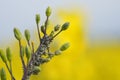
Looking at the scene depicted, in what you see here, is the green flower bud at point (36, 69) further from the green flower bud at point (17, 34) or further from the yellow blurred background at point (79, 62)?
the yellow blurred background at point (79, 62)

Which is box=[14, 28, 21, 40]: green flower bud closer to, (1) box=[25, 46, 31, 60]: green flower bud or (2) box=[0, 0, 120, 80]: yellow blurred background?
(1) box=[25, 46, 31, 60]: green flower bud

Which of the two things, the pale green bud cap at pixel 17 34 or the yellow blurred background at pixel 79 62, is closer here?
the pale green bud cap at pixel 17 34

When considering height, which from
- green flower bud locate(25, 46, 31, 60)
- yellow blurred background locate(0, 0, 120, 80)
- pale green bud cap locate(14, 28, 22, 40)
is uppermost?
pale green bud cap locate(14, 28, 22, 40)

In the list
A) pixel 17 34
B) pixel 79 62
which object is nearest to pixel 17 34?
pixel 17 34

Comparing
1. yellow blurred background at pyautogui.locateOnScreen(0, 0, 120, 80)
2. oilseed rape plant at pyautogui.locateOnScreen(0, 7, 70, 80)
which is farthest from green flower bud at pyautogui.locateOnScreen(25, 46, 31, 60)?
yellow blurred background at pyautogui.locateOnScreen(0, 0, 120, 80)

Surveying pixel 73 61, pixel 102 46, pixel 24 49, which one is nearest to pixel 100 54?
pixel 102 46

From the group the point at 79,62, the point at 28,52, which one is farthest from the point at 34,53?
the point at 79,62

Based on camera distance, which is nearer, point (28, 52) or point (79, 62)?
point (28, 52)

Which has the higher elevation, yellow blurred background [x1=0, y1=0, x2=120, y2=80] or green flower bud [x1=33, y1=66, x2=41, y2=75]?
green flower bud [x1=33, y1=66, x2=41, y2=75]

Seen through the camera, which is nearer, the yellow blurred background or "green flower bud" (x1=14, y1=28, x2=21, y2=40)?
"green flower bud" (x1=14, y1=28, x2=21, y2=40)

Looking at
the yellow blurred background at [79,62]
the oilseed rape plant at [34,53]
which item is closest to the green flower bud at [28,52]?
the oilseed rape plant at [34,53]

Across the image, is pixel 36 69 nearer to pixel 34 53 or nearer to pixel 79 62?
pixel 34 53
